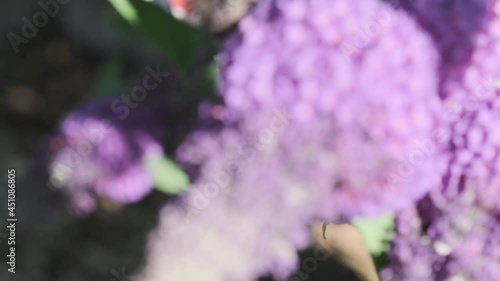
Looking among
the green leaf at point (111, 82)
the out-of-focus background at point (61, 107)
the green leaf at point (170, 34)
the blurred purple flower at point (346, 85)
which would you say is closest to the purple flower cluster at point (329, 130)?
the blurred purple flower at point (346, 85)

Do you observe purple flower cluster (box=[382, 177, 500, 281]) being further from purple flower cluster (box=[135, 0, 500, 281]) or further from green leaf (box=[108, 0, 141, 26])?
green leaf (box=[108, 0, 141, 26])

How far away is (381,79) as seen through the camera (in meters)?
0.37

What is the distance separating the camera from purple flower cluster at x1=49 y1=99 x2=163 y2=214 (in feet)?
1.67

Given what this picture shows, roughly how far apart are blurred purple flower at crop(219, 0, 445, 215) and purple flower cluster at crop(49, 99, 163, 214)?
137 millimetres

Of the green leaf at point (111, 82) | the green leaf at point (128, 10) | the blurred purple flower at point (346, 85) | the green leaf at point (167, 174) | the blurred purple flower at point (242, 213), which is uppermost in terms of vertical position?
the green leaf at point (111, 82)

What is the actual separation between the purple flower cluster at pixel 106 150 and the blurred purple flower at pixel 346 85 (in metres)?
0.14

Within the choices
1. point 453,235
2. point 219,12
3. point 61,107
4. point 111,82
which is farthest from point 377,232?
point 61,107

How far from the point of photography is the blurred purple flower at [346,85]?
359mm

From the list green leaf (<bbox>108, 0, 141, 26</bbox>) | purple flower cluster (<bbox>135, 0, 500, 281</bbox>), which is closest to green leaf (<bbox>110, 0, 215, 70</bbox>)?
green leaf (<bbox>108, 0, 141, 26</bbox>)

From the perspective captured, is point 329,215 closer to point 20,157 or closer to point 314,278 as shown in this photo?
point 314,278

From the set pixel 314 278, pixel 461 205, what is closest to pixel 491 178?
pixel 461 205

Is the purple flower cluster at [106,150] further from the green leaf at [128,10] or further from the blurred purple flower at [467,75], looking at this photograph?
the blurred purple flower at [467,75]

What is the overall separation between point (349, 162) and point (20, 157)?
1229mm

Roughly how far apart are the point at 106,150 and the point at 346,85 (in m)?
0.20
